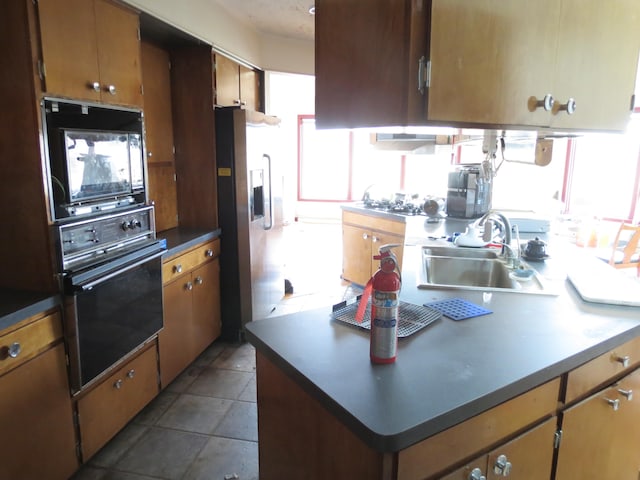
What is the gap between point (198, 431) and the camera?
2350mm

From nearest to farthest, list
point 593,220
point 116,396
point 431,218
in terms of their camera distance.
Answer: point 116,396 < point 431,218 < point 593,220

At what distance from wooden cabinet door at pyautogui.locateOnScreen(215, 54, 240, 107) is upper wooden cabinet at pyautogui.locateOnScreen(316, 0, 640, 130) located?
2087 mm

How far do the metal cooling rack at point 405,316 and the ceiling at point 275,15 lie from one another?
257cm

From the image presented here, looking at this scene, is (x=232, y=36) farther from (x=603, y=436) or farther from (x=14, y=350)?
(x=603, y=436)

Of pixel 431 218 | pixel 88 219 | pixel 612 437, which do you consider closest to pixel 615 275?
pixel 612 437

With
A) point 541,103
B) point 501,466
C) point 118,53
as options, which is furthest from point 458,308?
point 118,53

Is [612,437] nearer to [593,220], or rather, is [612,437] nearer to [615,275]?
[615,275]

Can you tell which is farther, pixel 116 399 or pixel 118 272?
pixel 116 399

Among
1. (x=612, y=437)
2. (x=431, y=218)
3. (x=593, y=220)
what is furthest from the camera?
(x=593, y=220)

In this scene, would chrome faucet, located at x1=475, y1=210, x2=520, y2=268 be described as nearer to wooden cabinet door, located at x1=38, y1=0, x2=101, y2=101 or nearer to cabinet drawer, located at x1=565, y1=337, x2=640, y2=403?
cabinet drawer, located at x1=565, y1=337, x2=640, y2=403

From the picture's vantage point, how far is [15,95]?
171cm

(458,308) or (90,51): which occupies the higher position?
(90,51)

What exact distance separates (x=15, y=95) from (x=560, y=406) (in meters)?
2.23

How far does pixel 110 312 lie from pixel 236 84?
2.25 meters
